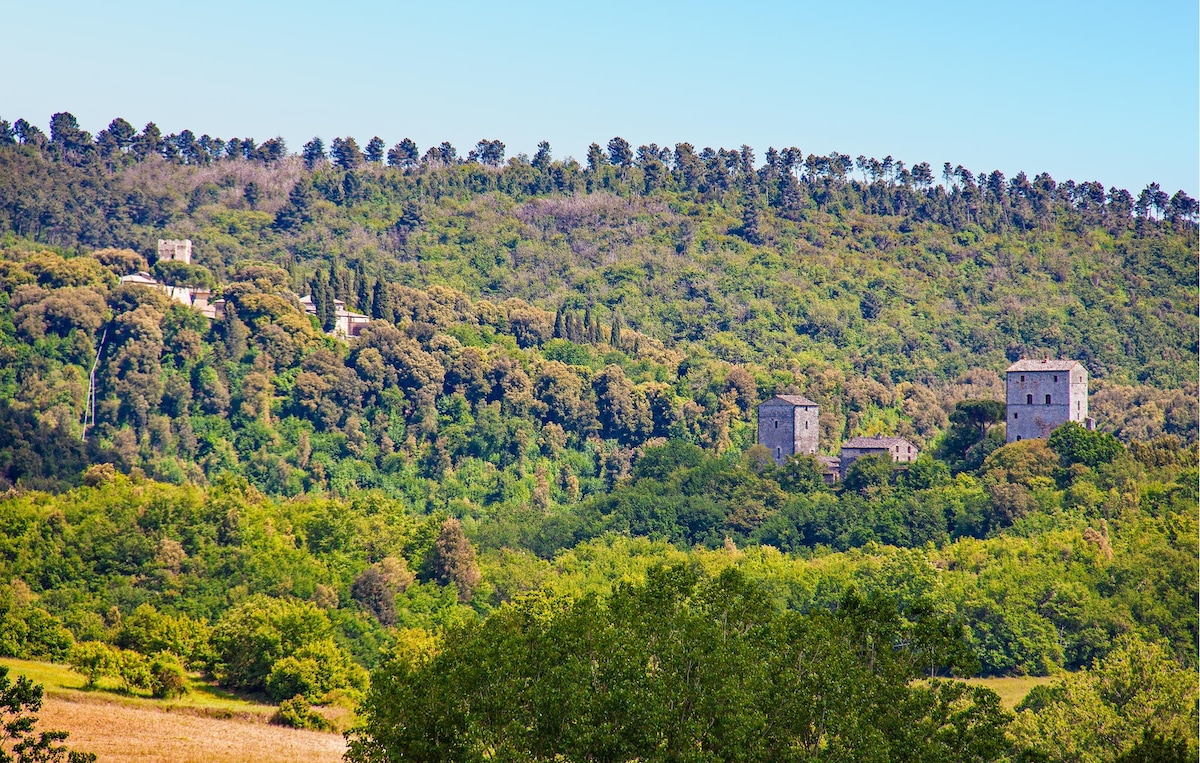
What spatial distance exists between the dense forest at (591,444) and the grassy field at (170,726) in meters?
1.33

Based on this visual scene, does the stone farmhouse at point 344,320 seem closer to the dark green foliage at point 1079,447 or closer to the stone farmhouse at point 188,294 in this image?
the stone farmhouse at point 188,294

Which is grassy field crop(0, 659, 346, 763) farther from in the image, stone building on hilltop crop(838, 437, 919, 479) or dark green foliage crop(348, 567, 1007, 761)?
stone building on hilltop crop(838, 437, 919, 479)

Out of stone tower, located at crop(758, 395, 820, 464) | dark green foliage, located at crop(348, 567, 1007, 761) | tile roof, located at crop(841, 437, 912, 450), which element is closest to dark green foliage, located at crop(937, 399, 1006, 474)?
tile roof, located at crop(841, 437, 912, 450)

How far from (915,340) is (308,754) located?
93.8 m

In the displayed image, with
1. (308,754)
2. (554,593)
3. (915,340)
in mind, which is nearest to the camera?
(308,754)

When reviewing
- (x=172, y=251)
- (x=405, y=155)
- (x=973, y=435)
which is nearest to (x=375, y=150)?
(x=405, y=155)

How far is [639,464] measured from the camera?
8788cm

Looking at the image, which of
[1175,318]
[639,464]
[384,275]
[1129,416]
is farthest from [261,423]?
[1175,318]

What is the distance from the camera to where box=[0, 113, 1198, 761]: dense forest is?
33.2 m

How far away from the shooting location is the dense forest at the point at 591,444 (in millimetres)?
33219

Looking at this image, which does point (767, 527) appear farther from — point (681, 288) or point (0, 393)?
point (681, 288)

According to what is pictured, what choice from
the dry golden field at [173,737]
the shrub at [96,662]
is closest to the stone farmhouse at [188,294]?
the shrub at [96,662]

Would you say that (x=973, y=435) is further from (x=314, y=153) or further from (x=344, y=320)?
(x=314, y=153)

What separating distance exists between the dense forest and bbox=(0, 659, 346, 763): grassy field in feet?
4.38
